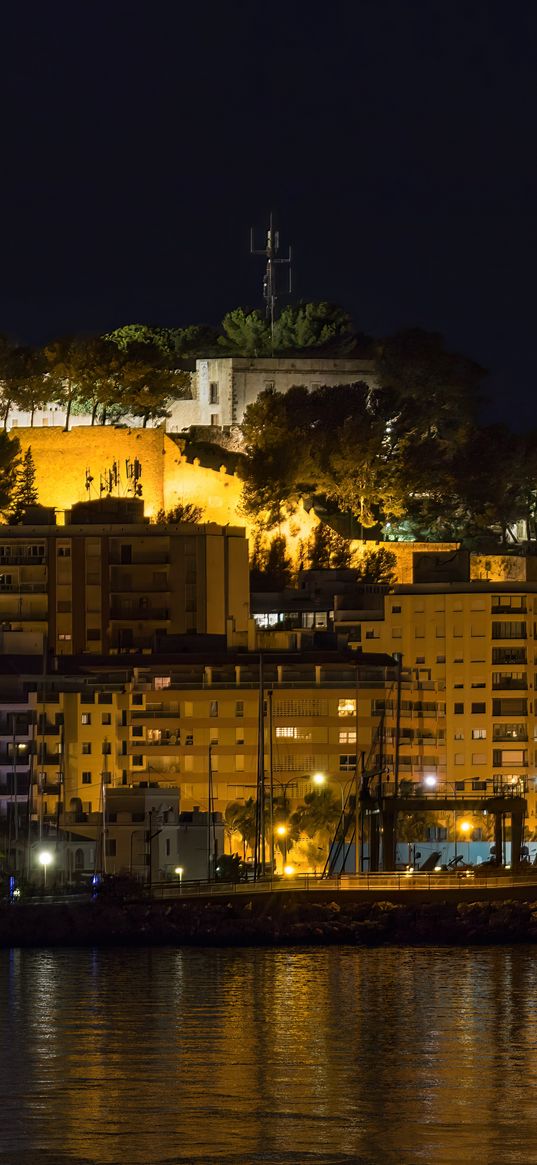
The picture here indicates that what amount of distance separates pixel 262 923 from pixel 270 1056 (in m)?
15.4

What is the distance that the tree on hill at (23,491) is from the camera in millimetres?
90250

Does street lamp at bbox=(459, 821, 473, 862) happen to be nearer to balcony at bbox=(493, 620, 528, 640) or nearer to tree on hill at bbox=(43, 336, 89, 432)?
balcony at bbox=(493, 620, 528, 640)

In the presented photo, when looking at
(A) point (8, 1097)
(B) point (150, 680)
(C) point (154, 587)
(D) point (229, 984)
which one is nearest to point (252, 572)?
(C) point (154, 587)

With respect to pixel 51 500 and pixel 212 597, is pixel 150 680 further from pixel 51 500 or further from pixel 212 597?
pixel 51 500

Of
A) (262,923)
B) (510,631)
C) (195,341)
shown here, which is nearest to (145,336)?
(195,341)

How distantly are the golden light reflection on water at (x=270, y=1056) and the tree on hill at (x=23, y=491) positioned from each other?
32.1 metres

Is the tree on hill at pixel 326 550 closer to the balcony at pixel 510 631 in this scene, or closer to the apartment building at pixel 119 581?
the apartment building at pixel 119 581

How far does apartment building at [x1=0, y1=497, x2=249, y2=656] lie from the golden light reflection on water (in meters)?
26.1

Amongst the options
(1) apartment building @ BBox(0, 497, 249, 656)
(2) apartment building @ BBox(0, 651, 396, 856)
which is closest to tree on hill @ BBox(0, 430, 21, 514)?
(1) apartment building @ BBox(0, 497, 249, 656)

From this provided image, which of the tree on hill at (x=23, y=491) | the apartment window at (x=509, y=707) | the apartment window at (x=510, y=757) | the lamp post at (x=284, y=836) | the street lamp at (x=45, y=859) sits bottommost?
the street lamp at (x=45, y=859)

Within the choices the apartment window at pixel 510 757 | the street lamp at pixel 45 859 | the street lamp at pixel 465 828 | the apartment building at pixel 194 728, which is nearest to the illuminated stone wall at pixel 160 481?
the apartment window at pixel 510 757

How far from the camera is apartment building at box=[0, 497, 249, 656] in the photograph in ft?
280

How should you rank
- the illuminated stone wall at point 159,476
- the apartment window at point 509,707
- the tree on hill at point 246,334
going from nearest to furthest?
the apartment window at point 509,707 → the illuminated stone wall at point 159,476 → the tree on hill at point 246,334

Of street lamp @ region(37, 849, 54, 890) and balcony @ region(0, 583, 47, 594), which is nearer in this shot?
street lamp @ region(37, 849, 54, 890)
